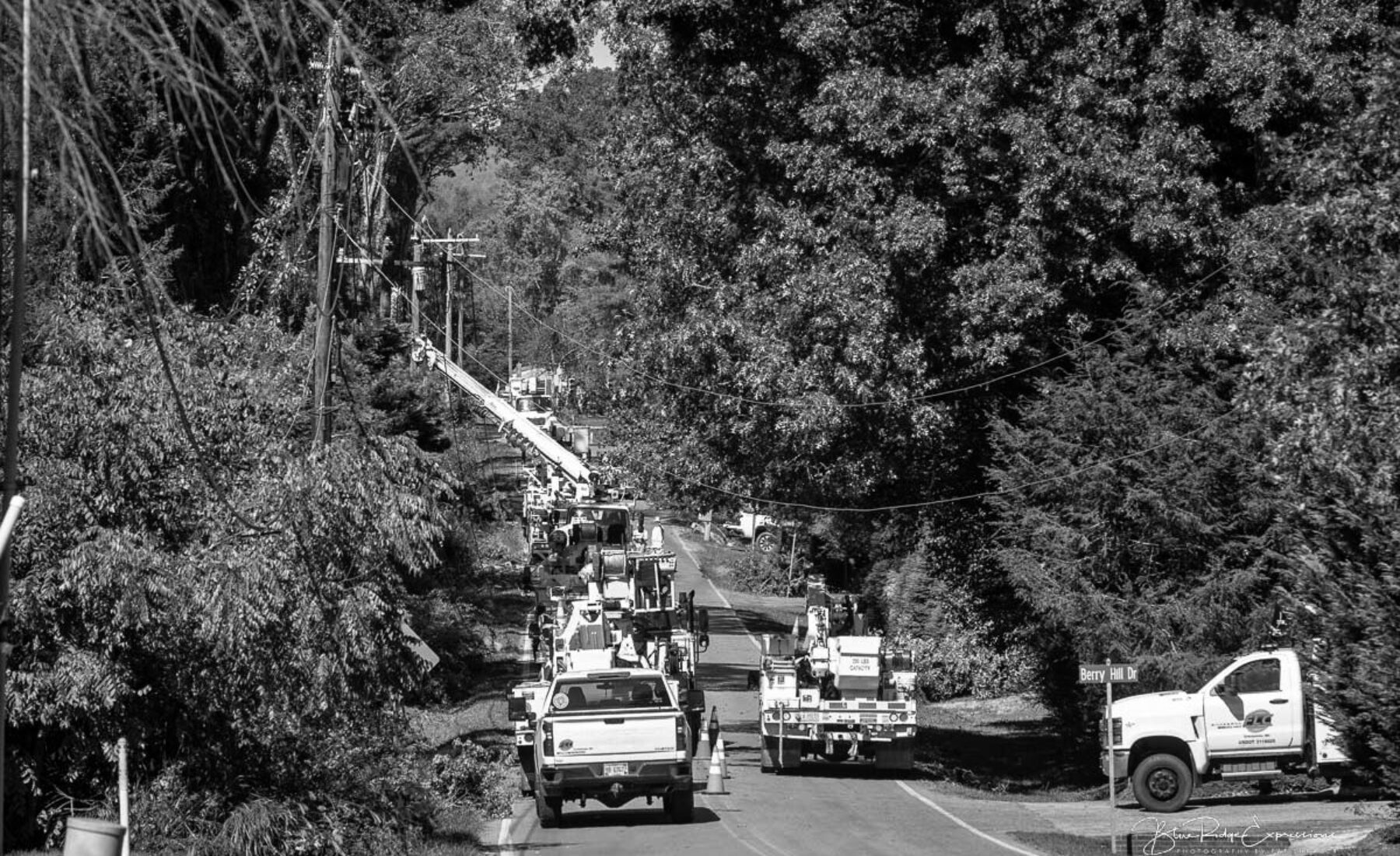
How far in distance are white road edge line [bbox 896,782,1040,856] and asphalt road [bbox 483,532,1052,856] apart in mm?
20

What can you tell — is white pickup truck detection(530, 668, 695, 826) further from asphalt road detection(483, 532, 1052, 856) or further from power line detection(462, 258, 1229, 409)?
power line detection(462, 258, 1229, 409)

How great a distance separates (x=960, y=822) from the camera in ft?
71.5

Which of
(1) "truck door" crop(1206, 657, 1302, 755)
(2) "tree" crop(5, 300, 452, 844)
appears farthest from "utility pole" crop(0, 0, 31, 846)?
(1) "truck door" crop(1206, 657, 1302, 755)

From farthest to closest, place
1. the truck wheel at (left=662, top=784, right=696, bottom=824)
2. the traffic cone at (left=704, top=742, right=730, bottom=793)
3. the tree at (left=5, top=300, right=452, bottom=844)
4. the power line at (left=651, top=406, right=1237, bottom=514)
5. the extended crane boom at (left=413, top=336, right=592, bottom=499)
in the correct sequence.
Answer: the extended crane boom at (left=413, top=336, right=592, bottom=499) < the power line at (left=651, top=406, right=1237, bottom=514) < the traffic cone at (left=704, top=742, right=730, bottom=793) < the truck wheel at (left=662, top=784, right=696, bottom=824) < the tree at (left=5, top=300, right=452, bottom=844)

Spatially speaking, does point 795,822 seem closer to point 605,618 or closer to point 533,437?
point 605,618

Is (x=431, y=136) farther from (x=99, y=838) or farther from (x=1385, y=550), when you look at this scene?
(x=99, y=838)

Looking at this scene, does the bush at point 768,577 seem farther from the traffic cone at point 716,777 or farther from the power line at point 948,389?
the traffic cone at point 716,777

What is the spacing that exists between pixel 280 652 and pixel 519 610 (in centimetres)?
3814

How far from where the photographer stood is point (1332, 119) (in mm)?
23219

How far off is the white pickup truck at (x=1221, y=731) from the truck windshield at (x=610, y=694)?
6.52 metres

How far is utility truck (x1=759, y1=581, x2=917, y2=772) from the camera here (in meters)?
25.5

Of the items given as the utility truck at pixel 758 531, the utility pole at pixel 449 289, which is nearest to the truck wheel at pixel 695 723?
the utility pole at pixel 449 289

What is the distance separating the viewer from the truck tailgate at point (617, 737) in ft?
64.4

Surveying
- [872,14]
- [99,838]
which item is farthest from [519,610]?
[99,838]
